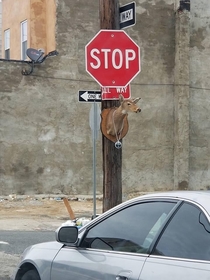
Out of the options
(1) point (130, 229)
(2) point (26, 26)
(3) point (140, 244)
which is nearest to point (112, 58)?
(1) point (130, 229)

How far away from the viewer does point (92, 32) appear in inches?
946

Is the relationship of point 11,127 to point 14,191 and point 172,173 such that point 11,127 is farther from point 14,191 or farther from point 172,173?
point 172,173

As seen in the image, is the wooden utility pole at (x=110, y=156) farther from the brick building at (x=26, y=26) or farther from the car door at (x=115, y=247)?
the brick building at (x=26, y=26)

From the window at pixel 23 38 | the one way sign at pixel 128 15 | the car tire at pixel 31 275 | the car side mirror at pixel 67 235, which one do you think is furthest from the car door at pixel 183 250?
the window at pixel 23 38

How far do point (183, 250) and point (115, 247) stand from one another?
2.77ft

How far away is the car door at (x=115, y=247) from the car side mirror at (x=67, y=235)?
8 centimetres

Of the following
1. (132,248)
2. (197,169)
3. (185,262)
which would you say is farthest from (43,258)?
(197,169)

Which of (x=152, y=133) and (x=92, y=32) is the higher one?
(x=92, y=32)

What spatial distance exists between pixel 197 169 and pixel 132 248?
21444 mm

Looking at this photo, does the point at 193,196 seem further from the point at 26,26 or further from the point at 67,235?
the point at 26,26

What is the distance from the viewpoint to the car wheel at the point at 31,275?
5.89 m

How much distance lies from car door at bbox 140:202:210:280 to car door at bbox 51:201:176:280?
12 centimetres

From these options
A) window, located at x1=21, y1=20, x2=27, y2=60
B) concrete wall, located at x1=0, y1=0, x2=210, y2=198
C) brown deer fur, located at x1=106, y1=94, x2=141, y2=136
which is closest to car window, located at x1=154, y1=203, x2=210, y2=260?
brown deer fur, located at x1=106, y1=94, x2=141, y2=136

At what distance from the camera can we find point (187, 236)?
14.3 ft
